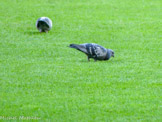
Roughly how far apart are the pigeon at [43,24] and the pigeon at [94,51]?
4491mm

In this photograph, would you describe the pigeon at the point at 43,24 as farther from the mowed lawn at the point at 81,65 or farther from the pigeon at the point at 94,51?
the pigeon at the point at 94,51

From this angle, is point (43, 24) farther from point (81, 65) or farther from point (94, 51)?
point (94, 51)

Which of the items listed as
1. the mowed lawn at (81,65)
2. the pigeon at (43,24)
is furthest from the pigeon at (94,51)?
the pigeon at (43,24)

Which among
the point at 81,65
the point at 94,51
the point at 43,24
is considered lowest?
the point at 81,65

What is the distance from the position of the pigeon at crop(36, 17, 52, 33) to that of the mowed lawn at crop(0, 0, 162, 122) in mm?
186

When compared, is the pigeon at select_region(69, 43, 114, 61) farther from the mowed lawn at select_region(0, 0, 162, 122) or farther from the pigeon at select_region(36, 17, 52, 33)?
the pigeon at select_region(36, 17, 52, 33)

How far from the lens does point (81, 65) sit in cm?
1153

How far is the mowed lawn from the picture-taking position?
8422 millimetres

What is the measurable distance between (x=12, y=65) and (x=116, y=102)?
3655 mm

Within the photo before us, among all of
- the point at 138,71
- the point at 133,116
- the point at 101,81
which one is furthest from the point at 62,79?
the point at 133,116

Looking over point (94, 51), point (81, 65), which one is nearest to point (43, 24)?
point (81, 65)

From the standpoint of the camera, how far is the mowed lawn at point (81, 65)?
842cm

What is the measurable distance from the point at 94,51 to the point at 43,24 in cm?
484

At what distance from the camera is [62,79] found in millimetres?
10305
